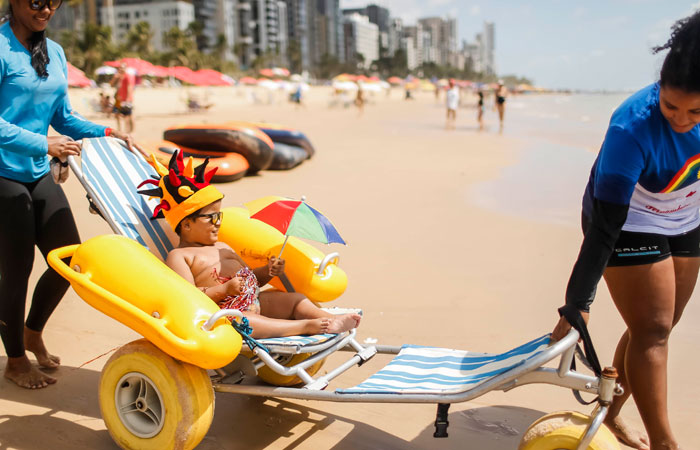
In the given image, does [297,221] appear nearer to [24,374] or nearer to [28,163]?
[28,163]

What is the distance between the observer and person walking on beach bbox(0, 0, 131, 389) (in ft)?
9.74

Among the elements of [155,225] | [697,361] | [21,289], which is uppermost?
[155,225]

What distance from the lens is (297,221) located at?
3.04 meters

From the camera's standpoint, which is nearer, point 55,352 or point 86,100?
point 55,352

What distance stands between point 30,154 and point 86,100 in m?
22.5

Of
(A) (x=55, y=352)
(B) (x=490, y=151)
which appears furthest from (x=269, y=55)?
(A) (x=55, y=352)

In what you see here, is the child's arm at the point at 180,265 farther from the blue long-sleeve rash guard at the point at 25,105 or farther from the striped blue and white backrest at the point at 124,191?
the blue long-sleeve rash guard at the point at 25,105

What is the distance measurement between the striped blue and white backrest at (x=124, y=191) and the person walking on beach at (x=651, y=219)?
2067mm

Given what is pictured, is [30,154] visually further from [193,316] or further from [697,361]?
[697,361]

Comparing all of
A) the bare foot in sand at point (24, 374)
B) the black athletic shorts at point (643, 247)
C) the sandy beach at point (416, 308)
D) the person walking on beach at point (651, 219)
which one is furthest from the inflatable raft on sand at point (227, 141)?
the black athletic shorts at point (643, 247)

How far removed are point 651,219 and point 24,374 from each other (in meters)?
3.18

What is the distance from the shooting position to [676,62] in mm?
2082

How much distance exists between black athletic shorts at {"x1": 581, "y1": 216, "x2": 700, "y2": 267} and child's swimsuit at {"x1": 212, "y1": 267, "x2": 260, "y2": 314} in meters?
1.62

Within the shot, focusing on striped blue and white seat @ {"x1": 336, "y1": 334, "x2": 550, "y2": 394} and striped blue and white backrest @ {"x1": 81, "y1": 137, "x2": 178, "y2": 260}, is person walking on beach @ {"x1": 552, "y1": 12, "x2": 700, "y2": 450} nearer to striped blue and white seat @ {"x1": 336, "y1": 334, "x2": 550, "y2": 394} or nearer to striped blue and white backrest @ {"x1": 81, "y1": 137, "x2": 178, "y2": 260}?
striped blue and white seat @ {"x1": 336, "y1": 334, "x2": 550, "y2": 394}
